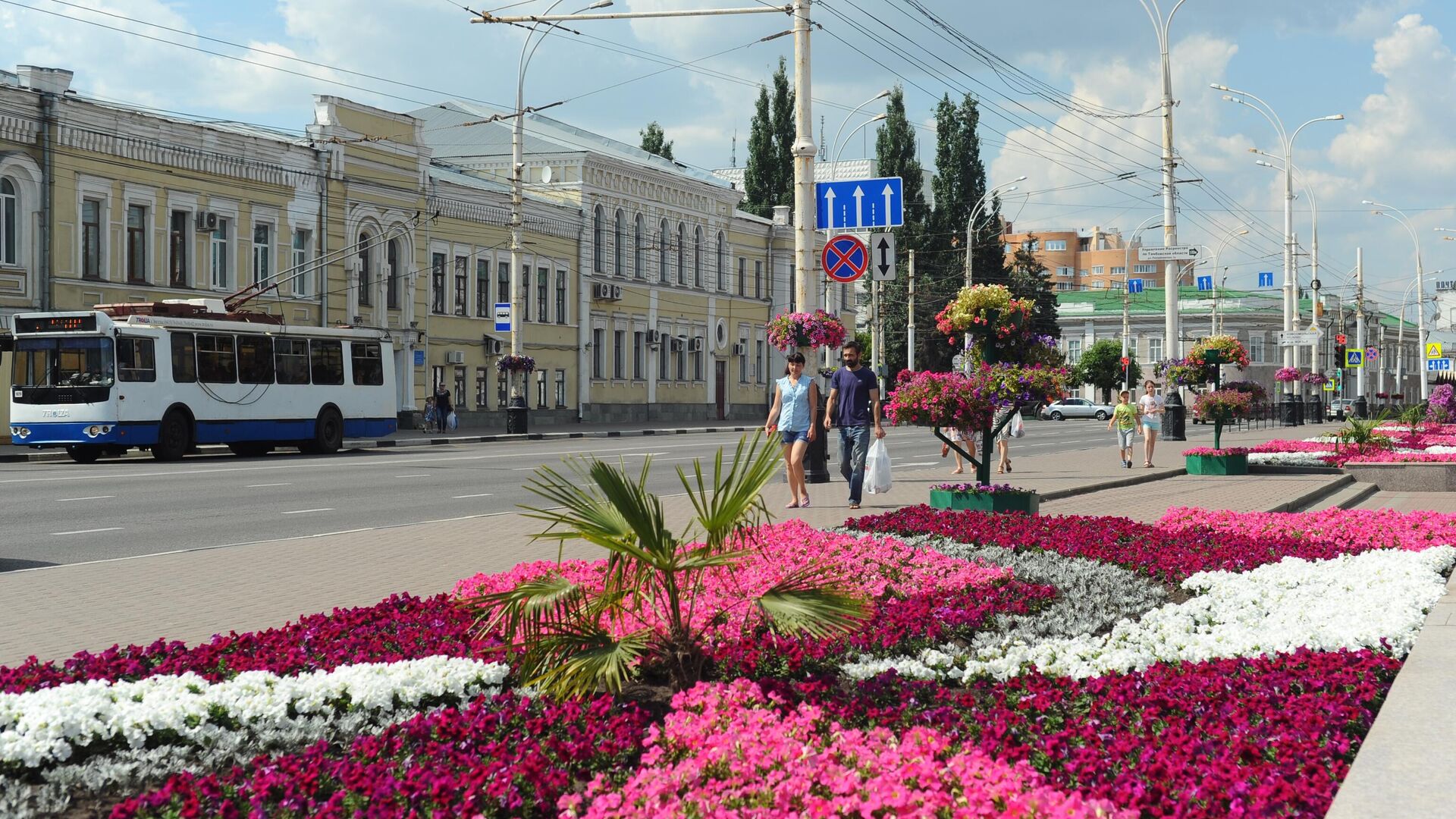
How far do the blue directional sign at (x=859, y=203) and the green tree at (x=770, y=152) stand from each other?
5082 cm

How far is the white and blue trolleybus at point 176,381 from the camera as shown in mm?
26469

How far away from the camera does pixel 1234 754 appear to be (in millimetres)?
4629

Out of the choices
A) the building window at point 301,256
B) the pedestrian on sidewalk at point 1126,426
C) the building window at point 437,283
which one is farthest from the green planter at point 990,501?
the building window at point 437,283

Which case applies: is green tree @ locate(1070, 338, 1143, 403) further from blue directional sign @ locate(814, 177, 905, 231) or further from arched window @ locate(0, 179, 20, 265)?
blue directional sign @ locate(814, 177, 905, 231)

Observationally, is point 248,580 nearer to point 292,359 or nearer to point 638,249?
point 292,359

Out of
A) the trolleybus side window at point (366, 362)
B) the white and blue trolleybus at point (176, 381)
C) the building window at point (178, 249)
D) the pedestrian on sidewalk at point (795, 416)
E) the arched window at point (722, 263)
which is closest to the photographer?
the pedestrian on sidewalk at point (795, 416)

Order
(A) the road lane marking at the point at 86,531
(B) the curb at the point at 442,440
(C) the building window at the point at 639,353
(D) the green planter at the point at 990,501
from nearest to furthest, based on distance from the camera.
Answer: (A) the road lane marking at the point at 86,531 < (D) the green planter at the point at 990,501 < (B) the curb at the point at 442,440 < (C) the building window at the point at 639,353

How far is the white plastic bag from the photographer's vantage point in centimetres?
1631

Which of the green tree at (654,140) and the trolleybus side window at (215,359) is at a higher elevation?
the green tree at (654,140)

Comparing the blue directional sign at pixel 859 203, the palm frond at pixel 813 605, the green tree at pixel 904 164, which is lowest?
the palm frond at pixel 813 605

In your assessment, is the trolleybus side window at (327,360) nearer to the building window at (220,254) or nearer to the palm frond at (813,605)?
the building window at (220,254)

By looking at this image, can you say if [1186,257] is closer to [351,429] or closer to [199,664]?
[351,429]

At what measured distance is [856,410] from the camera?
1608cm

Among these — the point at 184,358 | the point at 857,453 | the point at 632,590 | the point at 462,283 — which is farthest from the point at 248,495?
the point at 462,283
